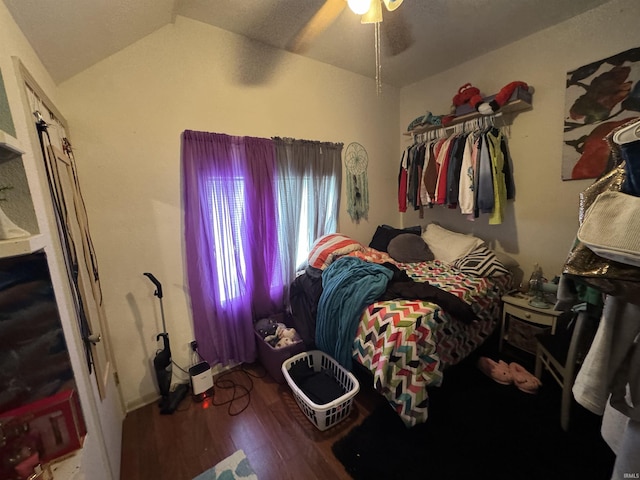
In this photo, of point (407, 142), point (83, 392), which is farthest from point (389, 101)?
point (83, 392)

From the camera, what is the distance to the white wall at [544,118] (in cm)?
187

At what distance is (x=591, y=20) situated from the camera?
1.90 m

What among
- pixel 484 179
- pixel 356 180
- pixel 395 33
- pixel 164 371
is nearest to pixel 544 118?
pixel 484 179

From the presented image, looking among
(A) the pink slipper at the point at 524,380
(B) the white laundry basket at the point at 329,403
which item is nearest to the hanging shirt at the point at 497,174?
(A) the pink slipper at the point at 524,380

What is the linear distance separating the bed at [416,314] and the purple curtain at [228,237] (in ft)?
1.38

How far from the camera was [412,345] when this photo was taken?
1435mm

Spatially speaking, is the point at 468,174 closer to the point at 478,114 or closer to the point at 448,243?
the point at 478,114

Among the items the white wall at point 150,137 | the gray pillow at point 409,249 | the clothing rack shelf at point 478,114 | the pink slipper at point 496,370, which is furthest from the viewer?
the gray pillow at point 409,249

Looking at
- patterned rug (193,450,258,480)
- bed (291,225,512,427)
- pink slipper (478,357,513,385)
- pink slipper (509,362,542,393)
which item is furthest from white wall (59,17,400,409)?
pink slipper (509,362,542,393)

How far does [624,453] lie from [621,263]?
22.6 inches

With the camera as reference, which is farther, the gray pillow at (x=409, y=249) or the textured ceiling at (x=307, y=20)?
the gray pillow at (x=409, y=249)

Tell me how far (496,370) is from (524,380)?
0.16 metres

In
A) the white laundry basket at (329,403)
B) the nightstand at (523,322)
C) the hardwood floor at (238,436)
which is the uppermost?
the nightstand at (523,322)

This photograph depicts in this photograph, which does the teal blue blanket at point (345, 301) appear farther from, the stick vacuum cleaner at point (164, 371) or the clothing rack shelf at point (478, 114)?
the clothing rack shelf at point (478, 114)
